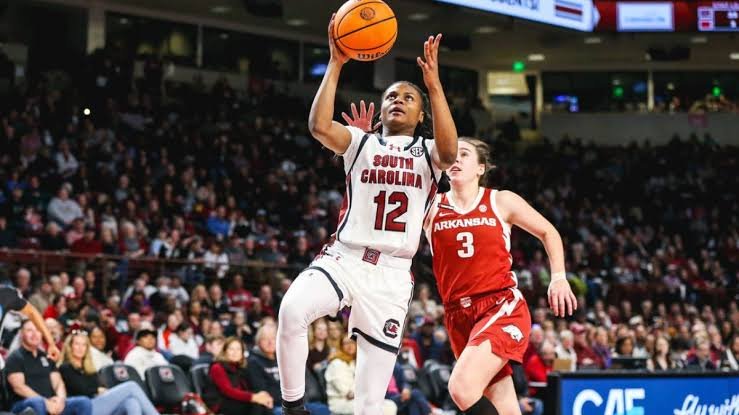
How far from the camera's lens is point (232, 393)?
1164 centimetres

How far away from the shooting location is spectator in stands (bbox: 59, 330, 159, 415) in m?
10.8

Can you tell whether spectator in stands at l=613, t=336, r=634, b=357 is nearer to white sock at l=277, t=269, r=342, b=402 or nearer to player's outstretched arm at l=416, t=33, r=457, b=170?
player's outstretched arm at l=416, t=33, r=457, b=170

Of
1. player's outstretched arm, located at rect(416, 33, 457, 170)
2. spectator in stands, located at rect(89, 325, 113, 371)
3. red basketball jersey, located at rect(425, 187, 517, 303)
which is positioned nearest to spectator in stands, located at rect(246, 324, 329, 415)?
spectator in stands, located at rect(89, 325, 113, 371)

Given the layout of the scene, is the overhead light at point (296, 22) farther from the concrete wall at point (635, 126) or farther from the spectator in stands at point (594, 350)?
the spectator in stands at point (594, 350)

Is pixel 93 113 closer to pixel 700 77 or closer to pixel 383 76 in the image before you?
pixel 383 76

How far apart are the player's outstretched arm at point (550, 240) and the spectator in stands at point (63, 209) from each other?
1028 cm

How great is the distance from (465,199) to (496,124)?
25.4m

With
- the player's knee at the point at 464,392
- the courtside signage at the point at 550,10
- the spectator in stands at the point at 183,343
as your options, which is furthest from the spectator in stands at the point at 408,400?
the courtside signage at the point at 550,10

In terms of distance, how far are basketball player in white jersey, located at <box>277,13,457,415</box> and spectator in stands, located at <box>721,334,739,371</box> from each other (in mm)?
11542

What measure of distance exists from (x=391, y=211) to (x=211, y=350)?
23.5ft

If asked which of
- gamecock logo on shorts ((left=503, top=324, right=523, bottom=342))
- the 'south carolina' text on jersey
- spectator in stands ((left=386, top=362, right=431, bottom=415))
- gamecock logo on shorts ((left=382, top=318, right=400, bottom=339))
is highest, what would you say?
the 'south carolina' text on jersey

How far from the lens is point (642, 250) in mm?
24609

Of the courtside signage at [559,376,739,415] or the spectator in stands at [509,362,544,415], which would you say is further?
the spectator in stands at [509,362,544,415]

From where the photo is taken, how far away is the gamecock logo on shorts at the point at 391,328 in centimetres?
589
